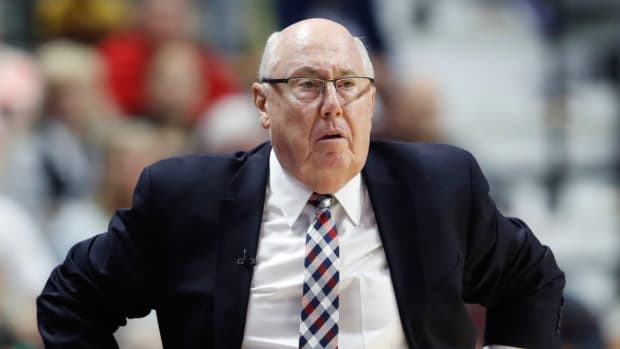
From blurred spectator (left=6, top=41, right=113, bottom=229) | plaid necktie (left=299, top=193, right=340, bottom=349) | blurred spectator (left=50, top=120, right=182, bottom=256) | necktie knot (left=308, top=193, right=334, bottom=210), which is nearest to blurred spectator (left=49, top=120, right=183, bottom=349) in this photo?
blurred spectator (left=50, top=120, right=182, bottom=256)

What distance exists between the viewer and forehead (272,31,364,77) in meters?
4.12

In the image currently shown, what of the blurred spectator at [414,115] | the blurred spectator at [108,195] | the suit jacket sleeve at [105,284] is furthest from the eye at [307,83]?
the blurred spectator at [414,115]

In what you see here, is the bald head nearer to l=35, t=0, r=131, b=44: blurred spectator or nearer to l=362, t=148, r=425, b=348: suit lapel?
l=362, t=148, r=425, b=348: suit lapel

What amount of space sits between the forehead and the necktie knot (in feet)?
1.18

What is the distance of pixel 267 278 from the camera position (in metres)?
4.16

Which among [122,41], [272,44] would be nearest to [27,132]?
[122,41]

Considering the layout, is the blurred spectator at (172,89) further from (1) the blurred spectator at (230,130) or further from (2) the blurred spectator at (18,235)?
(2) the blurred spectator at (18,235)

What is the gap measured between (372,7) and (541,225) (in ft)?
5.02

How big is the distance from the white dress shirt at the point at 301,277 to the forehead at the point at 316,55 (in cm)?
34

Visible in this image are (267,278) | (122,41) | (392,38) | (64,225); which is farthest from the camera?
(392,38)

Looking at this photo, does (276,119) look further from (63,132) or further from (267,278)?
(63,132)

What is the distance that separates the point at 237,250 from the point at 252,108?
13.2 ft

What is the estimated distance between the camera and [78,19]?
27.1 feet

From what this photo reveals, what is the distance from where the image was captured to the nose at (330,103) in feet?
13.4
